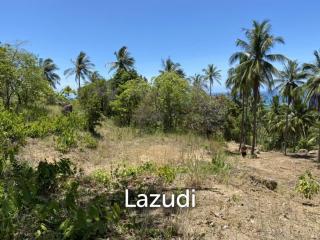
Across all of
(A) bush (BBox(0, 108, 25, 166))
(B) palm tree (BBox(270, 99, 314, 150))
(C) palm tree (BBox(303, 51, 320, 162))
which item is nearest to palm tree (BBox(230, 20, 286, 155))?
(C) palm tree (BBox(303, 51, 320, 162))

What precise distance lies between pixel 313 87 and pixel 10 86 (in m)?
25.1

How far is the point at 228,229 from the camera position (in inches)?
217

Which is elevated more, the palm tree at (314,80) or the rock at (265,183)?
the palm tree at (314,80)

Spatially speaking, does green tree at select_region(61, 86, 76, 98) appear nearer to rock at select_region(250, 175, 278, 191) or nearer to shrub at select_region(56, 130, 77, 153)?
shrub at select_region(56, 130, 77, 153)

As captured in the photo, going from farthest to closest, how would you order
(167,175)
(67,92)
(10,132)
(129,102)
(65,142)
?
(67,92)
(129,102)
(65,142)
(10,132)
(167,175)

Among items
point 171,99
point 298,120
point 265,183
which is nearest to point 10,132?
point 265,183

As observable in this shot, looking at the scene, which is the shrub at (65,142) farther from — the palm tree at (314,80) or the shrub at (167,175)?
the palm tree at (314,80)

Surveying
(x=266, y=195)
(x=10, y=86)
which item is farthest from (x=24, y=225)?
(x=10, y=86)

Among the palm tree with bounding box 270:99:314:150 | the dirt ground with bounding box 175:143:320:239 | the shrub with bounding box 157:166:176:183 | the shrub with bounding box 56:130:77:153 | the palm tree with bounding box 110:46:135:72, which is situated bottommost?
the dirt ground with bounding box 175:143:320:239

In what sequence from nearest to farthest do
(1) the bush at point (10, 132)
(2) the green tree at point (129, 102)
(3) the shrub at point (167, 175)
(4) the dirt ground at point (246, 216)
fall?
(4) the dirt ground at point (246, 216) → (3) the shrub at point (167, 175) → (1) the bush at point (10, 132) → (2) the green tree at point (129, 102)

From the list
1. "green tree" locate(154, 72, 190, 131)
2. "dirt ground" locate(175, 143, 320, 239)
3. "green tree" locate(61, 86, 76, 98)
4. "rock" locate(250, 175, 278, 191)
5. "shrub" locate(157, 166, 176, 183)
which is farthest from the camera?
"green tree" locate(61, 86, 76, 98)

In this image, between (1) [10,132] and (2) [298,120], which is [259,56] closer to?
(2) [298,120]

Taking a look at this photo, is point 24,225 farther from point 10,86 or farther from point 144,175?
point 10,86

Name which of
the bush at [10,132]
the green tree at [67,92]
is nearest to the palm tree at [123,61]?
the green tree at [67,92]
